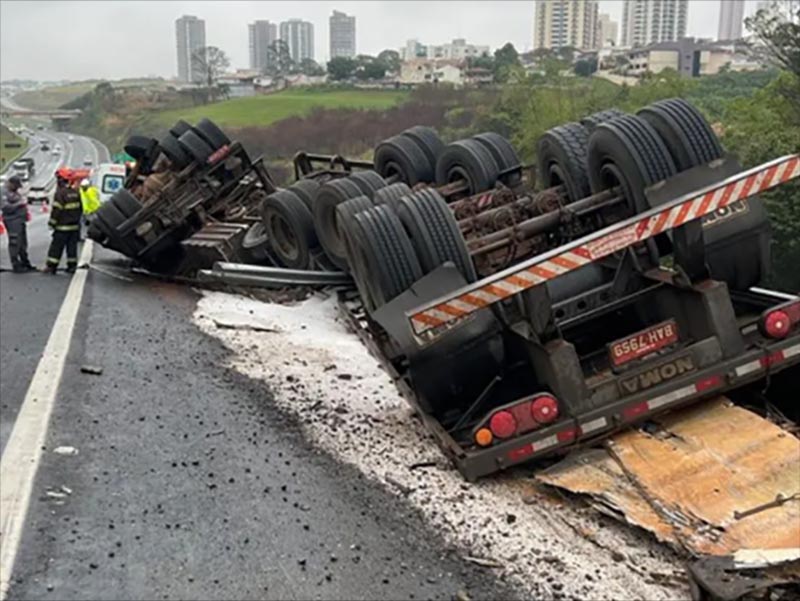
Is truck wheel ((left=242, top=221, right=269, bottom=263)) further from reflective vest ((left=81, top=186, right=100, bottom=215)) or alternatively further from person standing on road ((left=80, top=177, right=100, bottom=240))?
reflective vest ((left=81, top=186, right=100, bottom=215))

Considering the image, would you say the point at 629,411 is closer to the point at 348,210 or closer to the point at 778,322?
the point at 778,322

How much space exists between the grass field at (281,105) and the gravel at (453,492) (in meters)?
73.2

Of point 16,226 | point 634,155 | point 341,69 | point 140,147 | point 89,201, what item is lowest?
point 89,201

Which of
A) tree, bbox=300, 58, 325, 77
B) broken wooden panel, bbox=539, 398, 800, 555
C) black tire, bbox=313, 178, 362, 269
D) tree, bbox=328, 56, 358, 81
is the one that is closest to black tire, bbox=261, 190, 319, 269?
black tire, bbox=313, 178, 362, 269

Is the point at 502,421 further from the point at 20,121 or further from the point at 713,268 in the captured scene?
the point at 20,121

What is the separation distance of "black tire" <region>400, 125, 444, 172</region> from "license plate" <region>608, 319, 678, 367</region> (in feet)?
16.1

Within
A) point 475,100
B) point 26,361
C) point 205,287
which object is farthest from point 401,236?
point 475,100

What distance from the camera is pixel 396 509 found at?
180 inches

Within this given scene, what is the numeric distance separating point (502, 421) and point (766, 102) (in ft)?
109

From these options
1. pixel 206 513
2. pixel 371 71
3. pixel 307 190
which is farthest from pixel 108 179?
pixel 371 71

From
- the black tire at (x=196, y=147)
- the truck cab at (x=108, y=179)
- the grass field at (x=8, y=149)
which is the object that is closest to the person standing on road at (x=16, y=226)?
A: the black tire at (x=196, y=147)

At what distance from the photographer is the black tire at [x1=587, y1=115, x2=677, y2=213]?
5652 millimetres

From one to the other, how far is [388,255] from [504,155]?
345cm

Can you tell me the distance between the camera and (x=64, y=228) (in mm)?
13266
